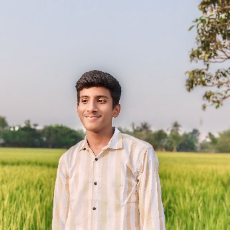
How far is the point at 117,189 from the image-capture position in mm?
2121

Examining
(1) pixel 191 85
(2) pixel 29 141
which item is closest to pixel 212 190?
(1) pixel 191 85

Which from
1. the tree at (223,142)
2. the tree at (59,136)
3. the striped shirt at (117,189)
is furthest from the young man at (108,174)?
the tree at (223,142)

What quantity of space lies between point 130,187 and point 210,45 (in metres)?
7.00

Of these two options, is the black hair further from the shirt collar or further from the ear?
the shirt collar

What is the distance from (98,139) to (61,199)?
0.49 m

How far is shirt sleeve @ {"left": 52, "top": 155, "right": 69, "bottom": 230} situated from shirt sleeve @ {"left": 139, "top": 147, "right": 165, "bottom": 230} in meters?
0.52

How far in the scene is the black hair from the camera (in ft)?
7.06

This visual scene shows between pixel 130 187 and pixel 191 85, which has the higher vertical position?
pixel 191 85

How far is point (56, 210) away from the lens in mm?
2342

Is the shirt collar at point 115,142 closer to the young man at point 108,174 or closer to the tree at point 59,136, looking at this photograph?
the young man at point 108,174

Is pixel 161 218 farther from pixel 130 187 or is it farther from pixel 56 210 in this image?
pixel 56 210

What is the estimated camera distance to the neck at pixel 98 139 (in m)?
2.19

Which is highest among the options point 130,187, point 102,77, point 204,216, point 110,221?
point 102,77

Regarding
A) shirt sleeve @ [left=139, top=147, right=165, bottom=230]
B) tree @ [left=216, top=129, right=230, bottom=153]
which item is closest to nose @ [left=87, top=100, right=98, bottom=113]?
shirt sleeve @ [left=139, top=147, right=165, bottom=230]
